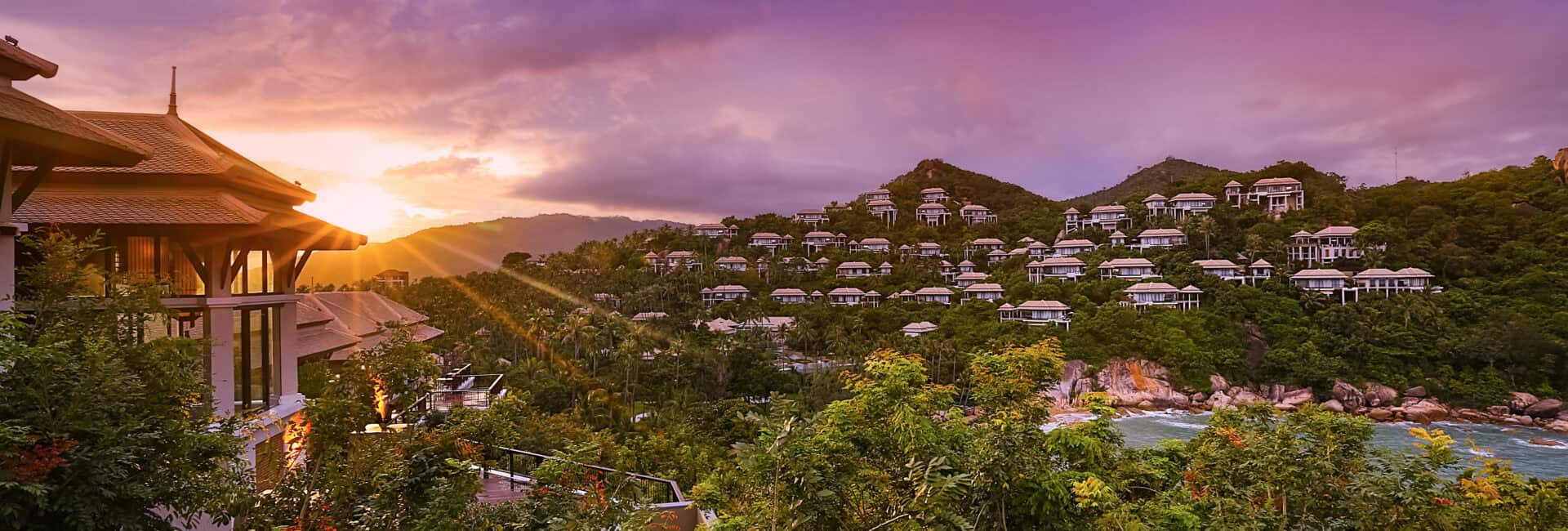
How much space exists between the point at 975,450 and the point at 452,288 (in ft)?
191

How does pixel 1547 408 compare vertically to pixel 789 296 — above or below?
below

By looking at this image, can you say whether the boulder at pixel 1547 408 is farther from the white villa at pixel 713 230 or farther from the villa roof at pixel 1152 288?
the white villa at pixel 713 230

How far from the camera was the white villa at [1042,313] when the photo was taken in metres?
50.8

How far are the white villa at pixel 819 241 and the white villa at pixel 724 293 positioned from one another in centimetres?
1685

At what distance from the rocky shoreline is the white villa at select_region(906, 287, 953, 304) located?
15771 mm

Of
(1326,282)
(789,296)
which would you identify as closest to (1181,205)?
(1326,282)

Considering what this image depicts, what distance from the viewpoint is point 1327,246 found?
2183 inches

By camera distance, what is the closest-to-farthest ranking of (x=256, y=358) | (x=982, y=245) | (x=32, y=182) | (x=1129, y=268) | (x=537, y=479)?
(x=537, y=479), (x=32, y=182), (x=256, y=358), (x=1129, y=268), (x=982, y=245)

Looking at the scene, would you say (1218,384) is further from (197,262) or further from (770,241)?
(197,262)

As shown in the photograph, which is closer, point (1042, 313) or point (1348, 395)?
point (1348, 395)

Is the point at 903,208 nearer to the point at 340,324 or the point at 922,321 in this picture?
the point at 922,321

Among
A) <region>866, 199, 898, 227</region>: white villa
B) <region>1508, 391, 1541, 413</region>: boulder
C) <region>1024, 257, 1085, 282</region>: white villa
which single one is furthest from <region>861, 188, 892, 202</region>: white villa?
<region>1508, 391, 1541, 413</region>: boulder

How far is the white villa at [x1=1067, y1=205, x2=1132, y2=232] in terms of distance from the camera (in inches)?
2729

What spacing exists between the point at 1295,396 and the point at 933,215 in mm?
50033
